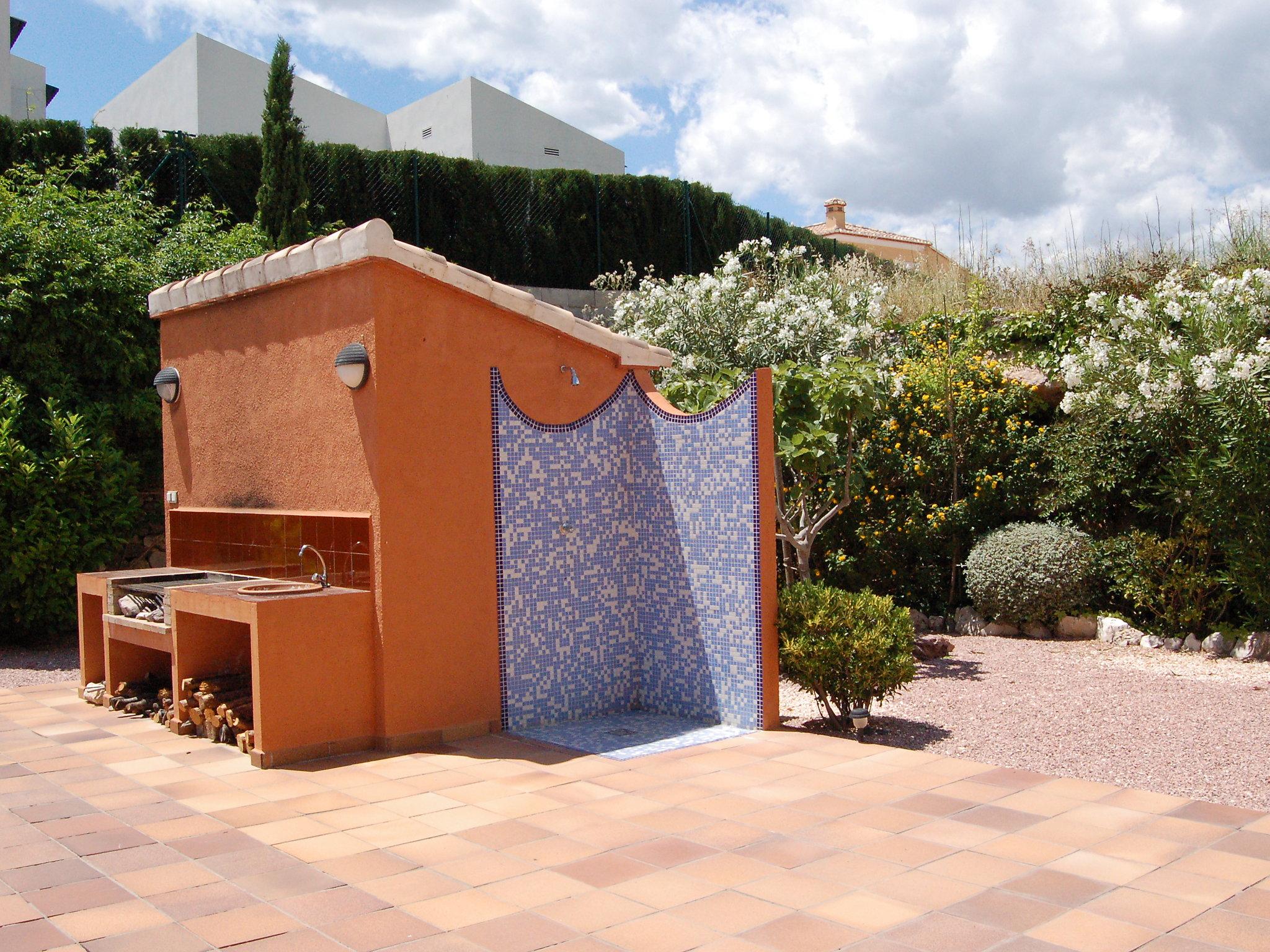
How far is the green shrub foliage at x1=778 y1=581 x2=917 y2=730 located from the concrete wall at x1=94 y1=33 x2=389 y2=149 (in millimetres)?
17171

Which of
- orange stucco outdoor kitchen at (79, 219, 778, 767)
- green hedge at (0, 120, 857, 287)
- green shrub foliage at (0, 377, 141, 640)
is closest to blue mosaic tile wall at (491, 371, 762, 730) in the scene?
orange stucco outdoor kitchen at (79, 219, 778, 767)

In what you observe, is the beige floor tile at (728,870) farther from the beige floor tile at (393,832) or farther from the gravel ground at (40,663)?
the gravel ground at (40,663)

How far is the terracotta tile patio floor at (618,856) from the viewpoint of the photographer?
368cm

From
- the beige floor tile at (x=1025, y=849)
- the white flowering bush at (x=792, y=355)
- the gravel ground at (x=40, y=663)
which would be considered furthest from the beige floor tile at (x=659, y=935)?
the gravel ground at (x=40, y=663)

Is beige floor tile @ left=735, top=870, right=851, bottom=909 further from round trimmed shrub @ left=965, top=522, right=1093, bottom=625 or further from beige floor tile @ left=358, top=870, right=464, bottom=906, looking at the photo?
round trimmed shrub @ left=965, top=522, right=1093, bottom=625

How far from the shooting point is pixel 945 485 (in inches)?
440

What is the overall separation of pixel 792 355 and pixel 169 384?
19.6 ft

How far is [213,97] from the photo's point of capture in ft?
69.5

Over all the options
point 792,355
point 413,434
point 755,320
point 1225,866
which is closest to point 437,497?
point 413,434

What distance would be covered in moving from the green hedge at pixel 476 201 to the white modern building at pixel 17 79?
344 inches

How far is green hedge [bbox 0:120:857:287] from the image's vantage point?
49.0 feet

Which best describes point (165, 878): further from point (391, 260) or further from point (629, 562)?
point (629, 562)

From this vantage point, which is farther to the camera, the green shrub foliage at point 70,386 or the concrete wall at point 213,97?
the concrete wall at point 213,97

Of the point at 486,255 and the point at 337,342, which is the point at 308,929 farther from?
the point at 486,255
